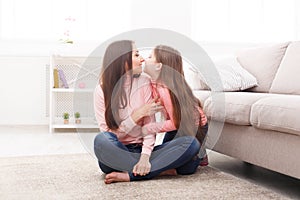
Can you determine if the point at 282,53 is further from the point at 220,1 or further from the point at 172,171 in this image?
the point at 220,1

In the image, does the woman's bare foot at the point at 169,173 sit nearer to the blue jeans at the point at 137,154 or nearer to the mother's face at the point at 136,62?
the blue jeans at the point at 137,154

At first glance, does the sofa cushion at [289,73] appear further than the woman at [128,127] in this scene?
Yes

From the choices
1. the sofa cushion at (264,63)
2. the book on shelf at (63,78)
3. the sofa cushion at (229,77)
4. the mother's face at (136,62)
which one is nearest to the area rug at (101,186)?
the mother's face at (136,62)

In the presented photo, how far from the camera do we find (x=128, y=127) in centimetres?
198

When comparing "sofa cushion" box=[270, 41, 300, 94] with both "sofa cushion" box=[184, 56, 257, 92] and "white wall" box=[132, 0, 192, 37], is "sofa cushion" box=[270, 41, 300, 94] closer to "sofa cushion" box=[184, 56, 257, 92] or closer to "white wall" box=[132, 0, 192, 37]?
"sofa cushion" box=[184, 56, 257, 92]

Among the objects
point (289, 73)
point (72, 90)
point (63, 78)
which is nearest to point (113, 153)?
point (289, 73)

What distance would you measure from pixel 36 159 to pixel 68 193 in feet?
2.78

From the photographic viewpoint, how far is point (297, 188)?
197cm

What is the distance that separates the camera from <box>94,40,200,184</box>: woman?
6.42 ft

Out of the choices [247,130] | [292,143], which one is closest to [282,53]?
[247,130]

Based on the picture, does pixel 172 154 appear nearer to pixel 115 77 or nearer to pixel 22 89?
pixel 115 77

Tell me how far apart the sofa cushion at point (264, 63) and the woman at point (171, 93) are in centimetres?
83

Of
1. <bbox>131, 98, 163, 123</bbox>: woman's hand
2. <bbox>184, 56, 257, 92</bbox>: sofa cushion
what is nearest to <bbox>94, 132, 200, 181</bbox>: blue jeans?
<bbox>131, 98, 163, 123</bbox>: woman's hand

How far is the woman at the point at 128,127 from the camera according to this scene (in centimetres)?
196
